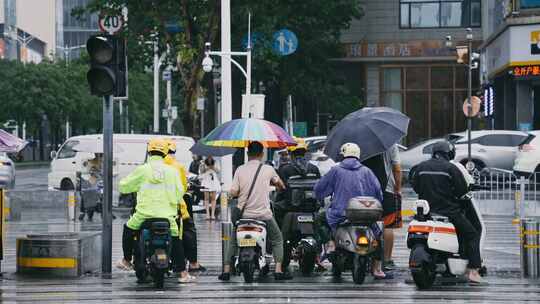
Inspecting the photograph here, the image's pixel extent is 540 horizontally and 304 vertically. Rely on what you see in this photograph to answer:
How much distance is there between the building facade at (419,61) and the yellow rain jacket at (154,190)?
52213mm

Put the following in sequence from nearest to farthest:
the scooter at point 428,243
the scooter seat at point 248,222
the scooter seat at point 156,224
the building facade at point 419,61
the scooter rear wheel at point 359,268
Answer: the scooter at point 428,243, the scooter seat at point 156,224, the scooter rear wheel at point 359,268, the scooter seat at point 248,222, the building facade at point 419,61

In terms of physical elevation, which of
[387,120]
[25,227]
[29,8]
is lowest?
[25,227]

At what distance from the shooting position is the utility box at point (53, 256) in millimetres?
17000

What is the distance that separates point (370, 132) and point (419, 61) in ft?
171

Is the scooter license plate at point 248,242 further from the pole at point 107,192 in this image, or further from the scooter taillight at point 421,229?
the pole at point 107,192

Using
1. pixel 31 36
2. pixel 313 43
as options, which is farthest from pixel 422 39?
pixel 31 36

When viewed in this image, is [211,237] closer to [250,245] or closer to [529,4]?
[250,245]

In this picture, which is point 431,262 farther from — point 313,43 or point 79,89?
point 79,89

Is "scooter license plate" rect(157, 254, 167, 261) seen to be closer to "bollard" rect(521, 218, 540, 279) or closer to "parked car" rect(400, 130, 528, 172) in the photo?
"bollard" rect(521, 218, 540, 279)

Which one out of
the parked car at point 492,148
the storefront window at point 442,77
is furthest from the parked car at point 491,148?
the storefront window at point 442,77

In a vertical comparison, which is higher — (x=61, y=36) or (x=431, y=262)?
(x=61, y=36)

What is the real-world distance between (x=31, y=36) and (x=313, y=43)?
3185 inches

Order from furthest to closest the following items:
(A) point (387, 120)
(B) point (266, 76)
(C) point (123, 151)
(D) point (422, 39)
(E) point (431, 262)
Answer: (D) point (422, 39), (B) point (266, 76), (C) point (123, 151), (A) point (387, 120), (E) point (431, 262)

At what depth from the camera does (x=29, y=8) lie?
13862 centimetres
